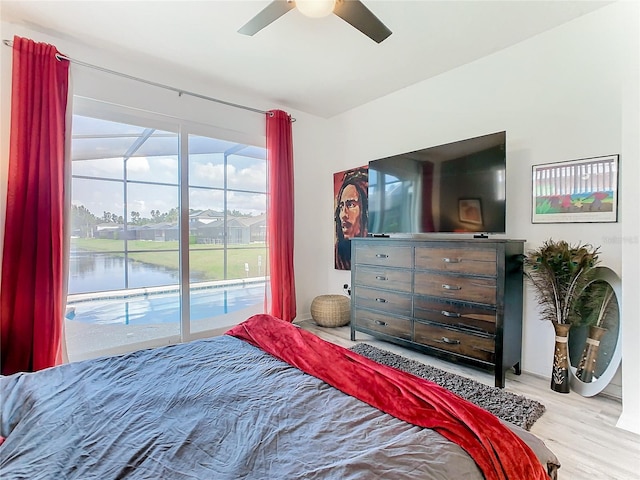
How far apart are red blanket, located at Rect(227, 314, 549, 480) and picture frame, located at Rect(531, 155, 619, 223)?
6.58 feet

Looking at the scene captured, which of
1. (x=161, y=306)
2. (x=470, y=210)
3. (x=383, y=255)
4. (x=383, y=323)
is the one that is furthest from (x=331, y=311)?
(x=470, y=210)

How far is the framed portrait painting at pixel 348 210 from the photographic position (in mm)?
4113

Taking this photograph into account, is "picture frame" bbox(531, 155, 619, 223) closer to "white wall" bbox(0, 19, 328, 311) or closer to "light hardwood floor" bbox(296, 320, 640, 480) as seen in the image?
"light hardwood floor" bbox(296, 320, 640, 480)

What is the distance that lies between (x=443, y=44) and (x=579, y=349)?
8.92 ft

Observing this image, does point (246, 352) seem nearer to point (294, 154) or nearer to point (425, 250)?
point (425, 250)

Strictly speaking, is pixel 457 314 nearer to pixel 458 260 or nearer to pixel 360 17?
pixel 458 260

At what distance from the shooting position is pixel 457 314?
2637 millimetres

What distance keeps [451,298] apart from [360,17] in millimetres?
2163

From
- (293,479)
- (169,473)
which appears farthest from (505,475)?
(169,473)

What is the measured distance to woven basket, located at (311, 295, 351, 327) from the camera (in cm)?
398

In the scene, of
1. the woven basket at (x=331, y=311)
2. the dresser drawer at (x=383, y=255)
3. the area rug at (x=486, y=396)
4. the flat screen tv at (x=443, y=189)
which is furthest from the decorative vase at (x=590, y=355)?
the woven basket at (x=331, y=311)

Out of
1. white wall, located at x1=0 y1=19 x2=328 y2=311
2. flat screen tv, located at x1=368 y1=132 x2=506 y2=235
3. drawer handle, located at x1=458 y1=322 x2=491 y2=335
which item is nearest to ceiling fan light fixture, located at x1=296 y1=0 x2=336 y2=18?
flat screen tv, located at x1=368 y1=132 x2=506 y2=235

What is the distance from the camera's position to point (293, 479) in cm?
83

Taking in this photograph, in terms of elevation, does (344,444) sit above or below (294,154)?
below
